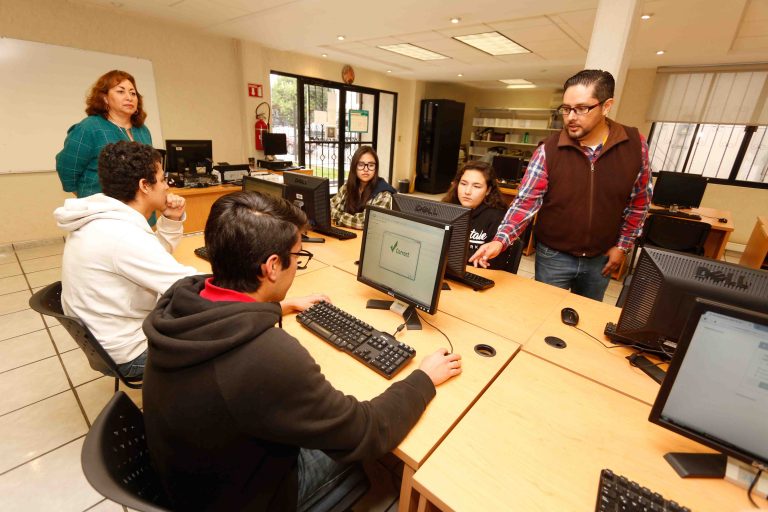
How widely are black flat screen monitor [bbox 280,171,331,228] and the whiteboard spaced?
136 inches

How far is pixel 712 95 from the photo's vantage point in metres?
5.42

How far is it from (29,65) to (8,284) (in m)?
2.33

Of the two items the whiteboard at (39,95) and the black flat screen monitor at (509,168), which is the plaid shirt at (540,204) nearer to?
the black flat screen monitor at (509,168)

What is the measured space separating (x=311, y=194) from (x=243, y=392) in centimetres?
181

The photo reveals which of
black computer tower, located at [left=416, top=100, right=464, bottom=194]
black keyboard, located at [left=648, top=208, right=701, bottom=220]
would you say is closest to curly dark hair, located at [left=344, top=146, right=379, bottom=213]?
black keyboard, located at [left=648, top=208, right=701, bottom=220]

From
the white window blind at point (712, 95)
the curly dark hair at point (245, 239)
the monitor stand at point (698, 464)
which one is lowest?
the monitor stand at point (698, 464)

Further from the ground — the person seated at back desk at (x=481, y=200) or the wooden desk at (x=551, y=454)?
the person seated at back desk at (x=481, y=200)

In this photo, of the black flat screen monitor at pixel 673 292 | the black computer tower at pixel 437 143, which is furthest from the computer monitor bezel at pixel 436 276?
the black computer tower at pixel 437 143

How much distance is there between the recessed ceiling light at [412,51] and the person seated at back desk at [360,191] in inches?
123

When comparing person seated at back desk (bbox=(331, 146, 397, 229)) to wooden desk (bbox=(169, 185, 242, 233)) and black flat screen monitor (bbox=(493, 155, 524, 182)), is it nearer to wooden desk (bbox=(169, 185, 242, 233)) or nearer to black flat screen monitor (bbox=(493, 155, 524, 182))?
wooden desk (bbox=(169, 185, 242, 233))

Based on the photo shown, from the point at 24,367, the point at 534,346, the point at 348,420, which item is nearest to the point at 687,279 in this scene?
the point at 534,346

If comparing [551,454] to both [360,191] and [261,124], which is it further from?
[261,124]

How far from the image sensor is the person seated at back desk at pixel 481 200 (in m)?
2.28

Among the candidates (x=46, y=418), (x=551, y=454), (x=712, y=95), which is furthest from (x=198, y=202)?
(x=712, y=95)
